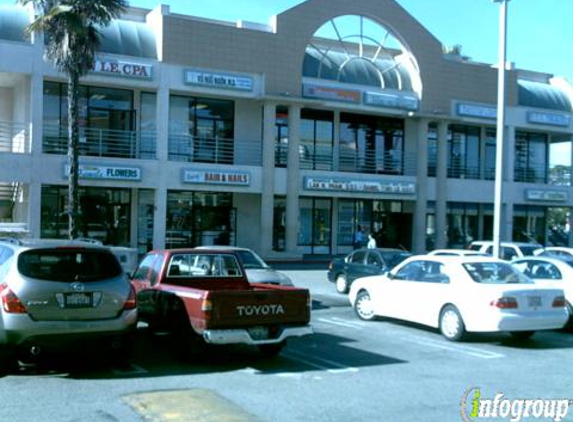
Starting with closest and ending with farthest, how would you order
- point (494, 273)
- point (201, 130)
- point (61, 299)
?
→ point (61, 299)
point (494, 273)
point (201, 130)

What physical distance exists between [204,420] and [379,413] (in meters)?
1.80

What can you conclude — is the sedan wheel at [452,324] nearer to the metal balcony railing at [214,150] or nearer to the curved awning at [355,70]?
the metal balcony railing at [214,150]

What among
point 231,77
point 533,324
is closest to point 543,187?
point 231,77

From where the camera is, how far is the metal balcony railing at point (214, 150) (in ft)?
99.2

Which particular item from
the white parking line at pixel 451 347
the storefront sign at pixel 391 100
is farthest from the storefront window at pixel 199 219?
the white parking line at pixel 451 347

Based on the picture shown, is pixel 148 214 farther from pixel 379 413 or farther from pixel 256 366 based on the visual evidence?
pixel 379 413

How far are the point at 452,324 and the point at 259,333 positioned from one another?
4.27m

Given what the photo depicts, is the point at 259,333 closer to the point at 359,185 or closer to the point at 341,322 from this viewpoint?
the point at 341,322

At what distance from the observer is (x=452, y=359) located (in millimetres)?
10852

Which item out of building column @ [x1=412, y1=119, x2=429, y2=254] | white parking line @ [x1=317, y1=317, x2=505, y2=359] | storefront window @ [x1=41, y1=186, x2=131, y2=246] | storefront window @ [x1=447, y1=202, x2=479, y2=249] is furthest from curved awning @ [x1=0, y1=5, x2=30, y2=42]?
storefront window @ [x1=447, y1=202, x2=479, y2=249]

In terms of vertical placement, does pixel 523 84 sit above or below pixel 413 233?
above

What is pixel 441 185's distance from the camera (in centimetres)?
3575

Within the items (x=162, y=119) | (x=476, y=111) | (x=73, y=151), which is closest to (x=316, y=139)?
(x=162, y=119)

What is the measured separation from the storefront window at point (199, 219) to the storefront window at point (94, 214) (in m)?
1.87
